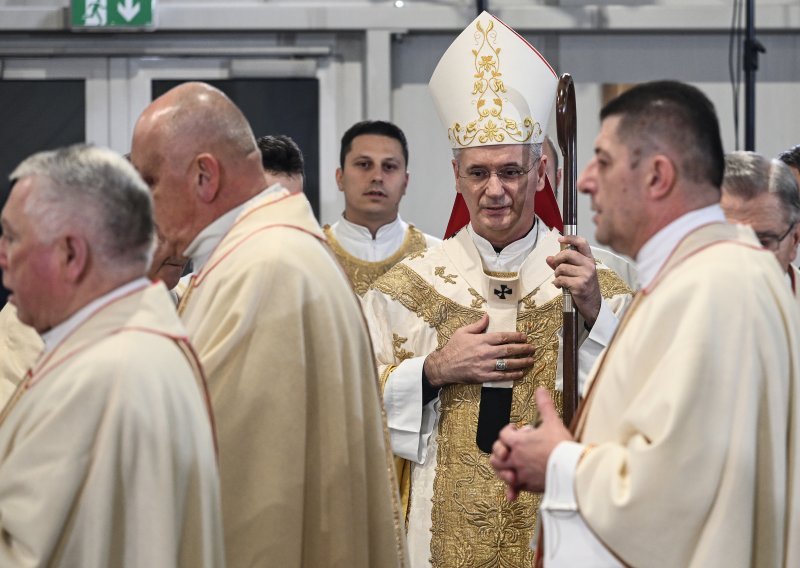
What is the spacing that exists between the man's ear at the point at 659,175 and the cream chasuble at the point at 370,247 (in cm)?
374

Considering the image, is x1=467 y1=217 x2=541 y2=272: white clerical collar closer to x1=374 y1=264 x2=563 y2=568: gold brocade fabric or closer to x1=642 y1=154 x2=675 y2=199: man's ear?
x1=374 y1=264 x2=563 y2=568: gold brocade fabric

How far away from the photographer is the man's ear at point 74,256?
2330 mm

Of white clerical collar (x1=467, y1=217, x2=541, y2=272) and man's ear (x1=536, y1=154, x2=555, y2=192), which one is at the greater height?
man's ear (x1=536, y1=154, x2=555, y2=192)

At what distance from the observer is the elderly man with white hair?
2.22m

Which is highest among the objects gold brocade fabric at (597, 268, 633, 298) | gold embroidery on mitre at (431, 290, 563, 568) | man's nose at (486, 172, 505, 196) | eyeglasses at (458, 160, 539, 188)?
eyeglasses at (458, 160, 539, 188)

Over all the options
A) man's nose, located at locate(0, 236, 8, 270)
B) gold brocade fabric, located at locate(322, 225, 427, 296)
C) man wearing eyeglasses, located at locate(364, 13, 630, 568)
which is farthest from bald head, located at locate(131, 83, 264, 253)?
gold brocade fabric, located at locate(322, 225, 427, 296)

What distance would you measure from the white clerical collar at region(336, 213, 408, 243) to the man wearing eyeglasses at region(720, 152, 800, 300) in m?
Answer: 2.84

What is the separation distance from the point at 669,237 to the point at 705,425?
1.27ft

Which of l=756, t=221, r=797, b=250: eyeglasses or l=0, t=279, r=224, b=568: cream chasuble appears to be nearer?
l=0, t=279, r=224, b=568: cream chasuble

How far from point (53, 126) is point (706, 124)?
20.6 feet

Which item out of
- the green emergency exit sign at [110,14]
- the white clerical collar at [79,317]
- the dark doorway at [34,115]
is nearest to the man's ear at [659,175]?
the white clerical collar at [79,317]

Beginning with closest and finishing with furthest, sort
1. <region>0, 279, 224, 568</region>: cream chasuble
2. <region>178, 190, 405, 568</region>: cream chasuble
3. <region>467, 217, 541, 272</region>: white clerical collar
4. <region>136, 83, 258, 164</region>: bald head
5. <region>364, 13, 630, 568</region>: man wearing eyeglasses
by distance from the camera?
<region>0, 279, 224, 568</region>: cream chasuble, <region>178, 190, 405, 568</region>: cream chasuble, <region>136, 83, 258, 164</region>: bald head, <region>364, 13, 630, 568</region>: man wearing eyeglasses, <region>467, 217, 541, 272</region>: white clerical collar

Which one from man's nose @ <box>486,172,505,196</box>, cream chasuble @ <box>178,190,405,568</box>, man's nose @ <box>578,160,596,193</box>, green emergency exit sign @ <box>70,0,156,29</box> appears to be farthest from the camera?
green emergency exit sign @ <box>70,0,156,29</box>

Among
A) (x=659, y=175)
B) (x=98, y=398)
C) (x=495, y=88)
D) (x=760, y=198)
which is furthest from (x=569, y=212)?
(x=98, y=398)
